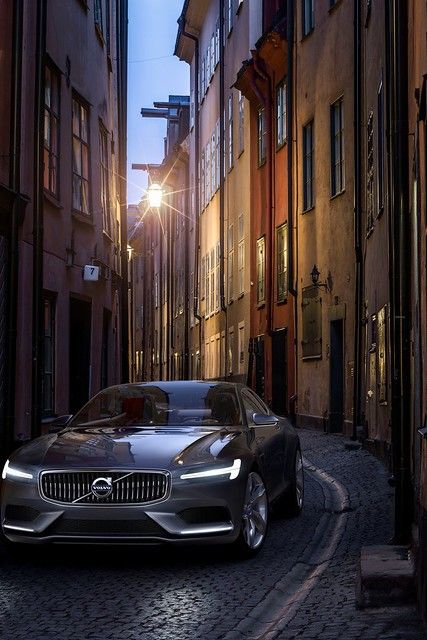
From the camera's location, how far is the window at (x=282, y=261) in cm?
2587

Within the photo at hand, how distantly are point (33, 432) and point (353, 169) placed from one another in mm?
7745

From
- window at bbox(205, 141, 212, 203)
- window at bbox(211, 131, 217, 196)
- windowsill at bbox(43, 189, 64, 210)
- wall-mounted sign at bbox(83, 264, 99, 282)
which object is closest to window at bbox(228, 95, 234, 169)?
window at bbox(211, 131, 217, 196)

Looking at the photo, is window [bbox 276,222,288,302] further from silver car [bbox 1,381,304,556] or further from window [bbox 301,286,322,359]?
silver car [bbox 1,381,304,556]

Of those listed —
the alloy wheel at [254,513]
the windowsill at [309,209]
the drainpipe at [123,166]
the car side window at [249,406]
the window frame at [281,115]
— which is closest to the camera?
the alloy wheel at [254,513]

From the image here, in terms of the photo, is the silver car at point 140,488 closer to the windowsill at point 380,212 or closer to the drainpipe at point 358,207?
the windowsill at point 380,212

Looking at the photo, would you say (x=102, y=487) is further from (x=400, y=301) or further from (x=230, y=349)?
(x=230, y=349)

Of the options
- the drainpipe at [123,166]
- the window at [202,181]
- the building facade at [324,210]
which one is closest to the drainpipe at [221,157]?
the window at [202,181]

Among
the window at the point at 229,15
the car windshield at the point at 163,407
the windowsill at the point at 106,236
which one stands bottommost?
the car windshield at the point at 163,407

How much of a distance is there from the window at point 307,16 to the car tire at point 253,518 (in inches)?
662

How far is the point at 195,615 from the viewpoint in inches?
249

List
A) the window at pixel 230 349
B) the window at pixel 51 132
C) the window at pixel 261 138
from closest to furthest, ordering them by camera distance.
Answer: the window at pixel 51 132 → the window at pixel 261 138 → the window at pixel 230 349

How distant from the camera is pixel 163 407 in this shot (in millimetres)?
9570

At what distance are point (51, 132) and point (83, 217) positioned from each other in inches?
83.9

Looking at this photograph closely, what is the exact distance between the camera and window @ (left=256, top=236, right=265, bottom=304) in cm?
2836
